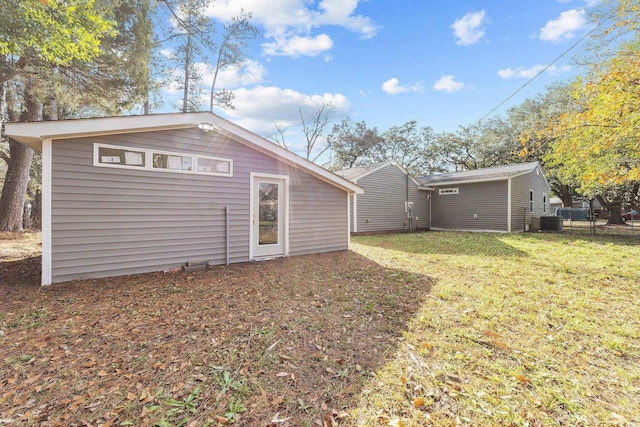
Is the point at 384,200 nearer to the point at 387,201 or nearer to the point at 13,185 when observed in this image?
the point at 387,201

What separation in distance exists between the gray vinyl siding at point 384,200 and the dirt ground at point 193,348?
873 centimetres

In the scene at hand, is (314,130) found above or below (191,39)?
below

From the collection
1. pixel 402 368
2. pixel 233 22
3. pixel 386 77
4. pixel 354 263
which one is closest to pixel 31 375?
pixel 402 368

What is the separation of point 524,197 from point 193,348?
16889 mm

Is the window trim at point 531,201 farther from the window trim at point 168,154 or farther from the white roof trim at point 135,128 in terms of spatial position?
the window trim at point 168,154

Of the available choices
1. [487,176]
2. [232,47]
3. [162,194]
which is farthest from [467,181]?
[232,47]

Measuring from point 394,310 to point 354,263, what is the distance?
2.96 metres

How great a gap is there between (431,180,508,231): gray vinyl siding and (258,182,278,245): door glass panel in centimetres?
1189

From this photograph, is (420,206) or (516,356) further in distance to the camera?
(420,206)

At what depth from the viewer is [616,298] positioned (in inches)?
165

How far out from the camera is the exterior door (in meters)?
6.80

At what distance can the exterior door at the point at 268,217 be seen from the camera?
6.80 metres

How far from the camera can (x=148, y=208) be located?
5.37 meters

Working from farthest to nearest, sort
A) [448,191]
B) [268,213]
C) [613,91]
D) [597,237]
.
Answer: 1. [448,191]
2. [597,237]
3. [268,213]
4. [613,91]
